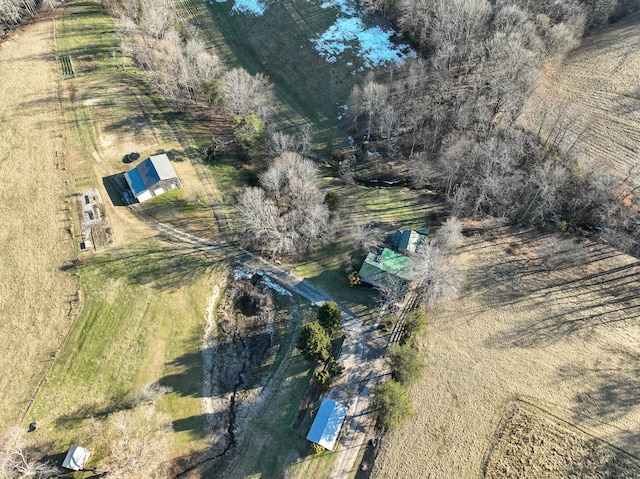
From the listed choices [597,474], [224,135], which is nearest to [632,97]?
[597,474]

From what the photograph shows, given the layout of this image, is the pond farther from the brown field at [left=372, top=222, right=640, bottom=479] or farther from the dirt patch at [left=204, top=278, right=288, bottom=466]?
the brown field at [left=372, top=222, right=640, bottom=479]

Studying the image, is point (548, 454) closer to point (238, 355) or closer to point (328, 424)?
point (328, 424)

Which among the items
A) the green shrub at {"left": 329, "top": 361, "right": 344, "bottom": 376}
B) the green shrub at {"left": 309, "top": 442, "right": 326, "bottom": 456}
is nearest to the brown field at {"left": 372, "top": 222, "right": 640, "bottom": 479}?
the green shrub at {"left": 309, "top": 442, "right": 326, "bottom": 456}

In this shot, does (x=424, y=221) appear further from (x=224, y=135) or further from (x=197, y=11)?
(x=197, y=11)

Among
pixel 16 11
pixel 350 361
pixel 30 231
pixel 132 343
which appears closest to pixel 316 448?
pixel 350 361

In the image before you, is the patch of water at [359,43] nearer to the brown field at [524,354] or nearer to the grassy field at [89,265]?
the grassy field at [89,265]
